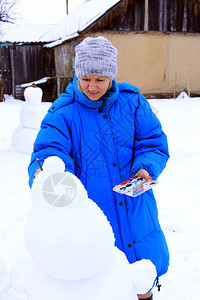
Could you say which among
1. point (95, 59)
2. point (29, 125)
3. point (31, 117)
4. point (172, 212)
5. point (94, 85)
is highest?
point (95, 59)

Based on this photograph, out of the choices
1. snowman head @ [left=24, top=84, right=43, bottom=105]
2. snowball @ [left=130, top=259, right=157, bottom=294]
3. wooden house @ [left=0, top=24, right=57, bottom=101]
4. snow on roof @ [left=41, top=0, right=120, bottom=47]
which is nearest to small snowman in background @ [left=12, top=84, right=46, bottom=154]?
snowman head @ [left=24, top=84, right=43, bottom=105]

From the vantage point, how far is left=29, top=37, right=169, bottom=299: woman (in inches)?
70.3

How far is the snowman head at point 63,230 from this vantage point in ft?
3.53

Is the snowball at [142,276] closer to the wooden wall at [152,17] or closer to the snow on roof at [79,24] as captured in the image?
the snow on roof at [79,24]

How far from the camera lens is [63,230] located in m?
1.08

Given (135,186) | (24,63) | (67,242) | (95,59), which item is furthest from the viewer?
(24,63)

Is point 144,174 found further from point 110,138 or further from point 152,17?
point 152,17

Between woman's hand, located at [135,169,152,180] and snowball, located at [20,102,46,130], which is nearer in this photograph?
woman's hand, located at [135,169,152,180]

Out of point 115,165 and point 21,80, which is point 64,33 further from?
point 115,165

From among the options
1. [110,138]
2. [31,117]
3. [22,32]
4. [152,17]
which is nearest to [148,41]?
[152,17]

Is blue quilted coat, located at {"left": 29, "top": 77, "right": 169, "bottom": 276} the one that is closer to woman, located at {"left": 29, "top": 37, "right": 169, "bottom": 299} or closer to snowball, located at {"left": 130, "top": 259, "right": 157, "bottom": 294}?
woman, located at {"left": 29, "top": 37, "right": 169, "bottom": 299}

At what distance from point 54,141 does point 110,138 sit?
36 centimetres

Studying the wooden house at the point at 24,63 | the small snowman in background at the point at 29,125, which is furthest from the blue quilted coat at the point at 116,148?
the wooden house at the point at 24,63

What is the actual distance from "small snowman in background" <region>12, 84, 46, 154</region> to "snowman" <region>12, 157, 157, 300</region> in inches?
213
